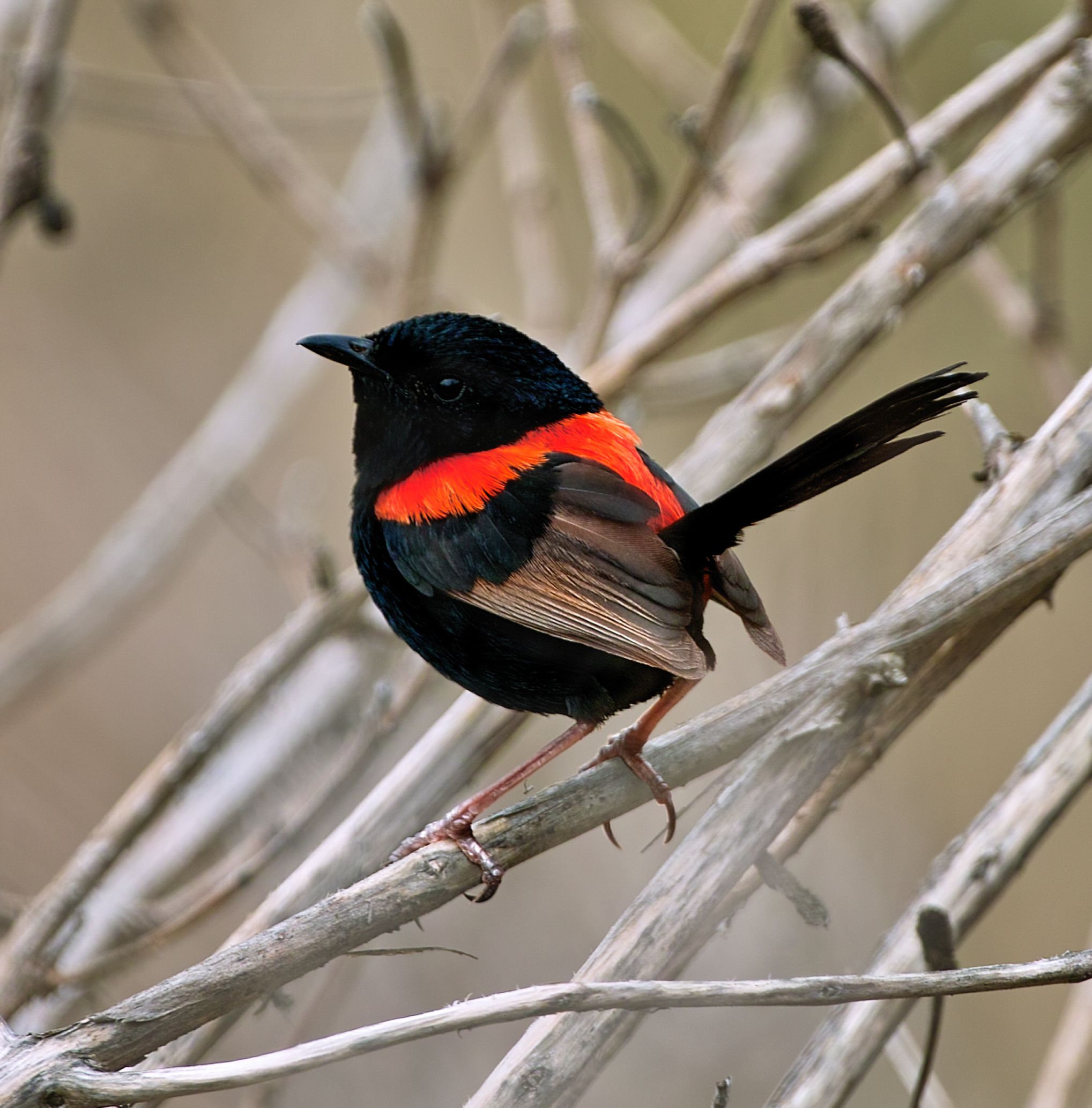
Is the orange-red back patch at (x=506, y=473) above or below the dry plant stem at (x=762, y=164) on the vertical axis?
below

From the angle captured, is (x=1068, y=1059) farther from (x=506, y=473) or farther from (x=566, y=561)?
(x=506, y=473)

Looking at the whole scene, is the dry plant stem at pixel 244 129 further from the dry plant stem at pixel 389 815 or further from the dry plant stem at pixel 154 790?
the dry plant stem at pixel 389 815

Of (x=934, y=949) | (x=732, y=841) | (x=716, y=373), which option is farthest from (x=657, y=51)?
(x=934, y=949)

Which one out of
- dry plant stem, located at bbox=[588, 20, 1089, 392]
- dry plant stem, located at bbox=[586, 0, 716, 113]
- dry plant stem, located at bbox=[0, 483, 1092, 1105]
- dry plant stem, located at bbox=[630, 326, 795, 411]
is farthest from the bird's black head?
dry plant stem, located at bbox=[586, 0, 716, 113]

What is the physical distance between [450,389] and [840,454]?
0.95 meters

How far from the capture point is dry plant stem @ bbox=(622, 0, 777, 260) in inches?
112

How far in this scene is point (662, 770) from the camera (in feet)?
6.68

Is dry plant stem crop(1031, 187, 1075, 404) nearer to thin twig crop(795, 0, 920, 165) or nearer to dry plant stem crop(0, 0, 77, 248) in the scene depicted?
thin twig crop(795, 0, 920, 165)

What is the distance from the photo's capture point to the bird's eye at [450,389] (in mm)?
2607

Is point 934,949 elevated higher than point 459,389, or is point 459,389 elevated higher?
point 459,389

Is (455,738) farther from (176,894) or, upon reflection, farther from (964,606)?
(964,606)

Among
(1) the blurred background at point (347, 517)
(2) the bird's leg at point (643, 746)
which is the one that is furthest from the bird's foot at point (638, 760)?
(1) the blurred background at point (347, 517)

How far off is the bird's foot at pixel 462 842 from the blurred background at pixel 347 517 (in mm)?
616

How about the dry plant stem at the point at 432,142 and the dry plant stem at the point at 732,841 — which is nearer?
the dry plant stem at the point at 732,841
